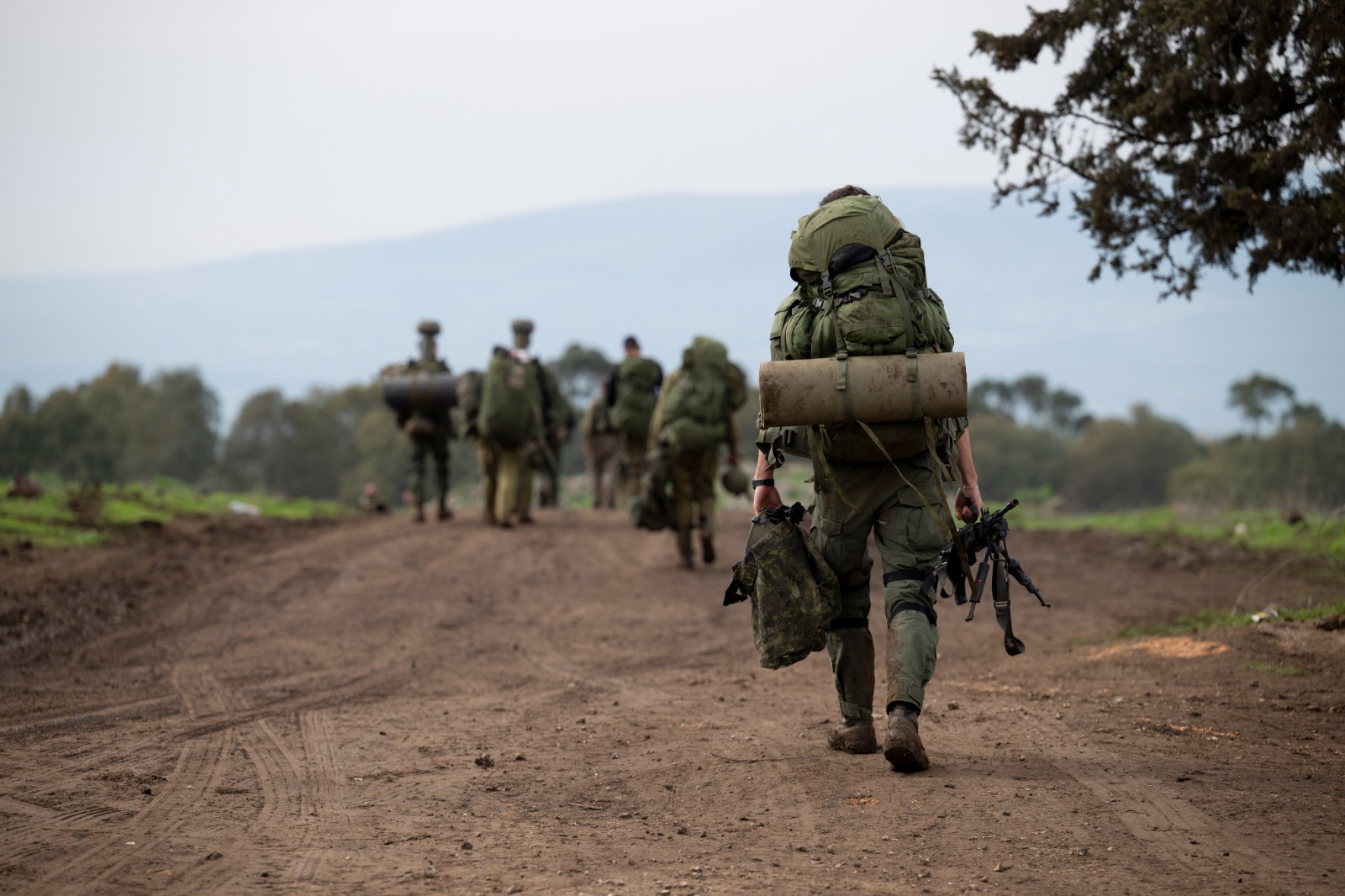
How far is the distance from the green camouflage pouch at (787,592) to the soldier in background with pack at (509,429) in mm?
11309

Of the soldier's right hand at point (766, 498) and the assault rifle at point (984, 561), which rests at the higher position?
the soldier's right hand at point (766, 498)

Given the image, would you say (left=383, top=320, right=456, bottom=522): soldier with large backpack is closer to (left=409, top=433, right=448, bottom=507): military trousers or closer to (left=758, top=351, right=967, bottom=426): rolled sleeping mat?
(left=409, top=433, right=448, bottom=507): military trousers

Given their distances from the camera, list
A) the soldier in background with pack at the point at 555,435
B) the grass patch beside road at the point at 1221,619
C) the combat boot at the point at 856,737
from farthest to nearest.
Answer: the soldier in background with pack at the point at 555,435 < the grass patch beside road at the point at 1221,619 < the combat boot at the point at 856,737

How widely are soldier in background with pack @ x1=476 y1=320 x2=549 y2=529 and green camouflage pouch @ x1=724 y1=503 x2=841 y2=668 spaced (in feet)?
37.1

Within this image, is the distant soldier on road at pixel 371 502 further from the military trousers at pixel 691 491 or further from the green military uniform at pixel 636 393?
the military trousers at pixel 691 491

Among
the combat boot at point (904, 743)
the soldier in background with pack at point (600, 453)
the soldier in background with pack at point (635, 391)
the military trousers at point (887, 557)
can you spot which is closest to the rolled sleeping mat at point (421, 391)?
the soldier in background with pack at point (635, 391)

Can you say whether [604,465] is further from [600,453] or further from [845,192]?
[845,192]

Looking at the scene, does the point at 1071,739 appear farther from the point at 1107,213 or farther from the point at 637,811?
the point at 1107,213

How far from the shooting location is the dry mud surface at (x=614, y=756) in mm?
4070

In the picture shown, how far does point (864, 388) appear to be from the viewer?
504cm

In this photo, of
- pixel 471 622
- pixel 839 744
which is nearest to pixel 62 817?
pixel 839 744

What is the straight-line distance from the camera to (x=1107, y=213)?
31.0ft

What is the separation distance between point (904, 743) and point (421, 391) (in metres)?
13.7

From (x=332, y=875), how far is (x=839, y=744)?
2429 mm
